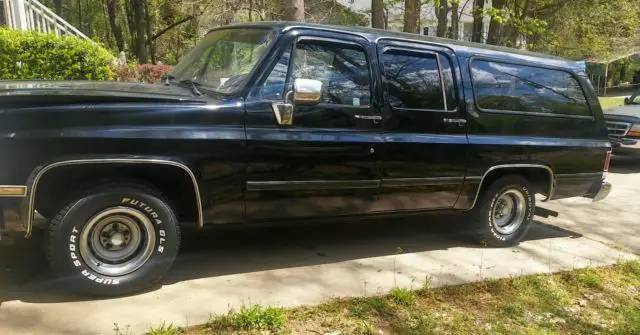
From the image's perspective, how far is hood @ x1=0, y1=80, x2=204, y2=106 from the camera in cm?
356

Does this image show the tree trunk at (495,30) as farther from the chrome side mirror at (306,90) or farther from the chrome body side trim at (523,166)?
the chrome side mirror at (306,90)

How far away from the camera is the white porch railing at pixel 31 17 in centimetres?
1115

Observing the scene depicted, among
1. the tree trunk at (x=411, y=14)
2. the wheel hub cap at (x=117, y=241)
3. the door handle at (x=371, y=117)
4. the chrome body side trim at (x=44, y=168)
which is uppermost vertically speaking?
the tree trunk at (x=411, y=14)

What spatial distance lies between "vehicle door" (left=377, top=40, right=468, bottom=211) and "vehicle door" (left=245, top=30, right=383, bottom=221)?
16cm

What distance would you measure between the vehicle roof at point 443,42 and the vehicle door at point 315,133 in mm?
94

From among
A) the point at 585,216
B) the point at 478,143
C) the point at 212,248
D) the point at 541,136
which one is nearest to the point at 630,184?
the point at 585,216

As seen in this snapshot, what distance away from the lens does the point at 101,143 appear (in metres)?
3.67

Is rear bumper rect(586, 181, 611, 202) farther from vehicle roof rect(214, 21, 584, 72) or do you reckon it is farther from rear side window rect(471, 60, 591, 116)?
vehicle roof rect(214, 21, 584, 72)

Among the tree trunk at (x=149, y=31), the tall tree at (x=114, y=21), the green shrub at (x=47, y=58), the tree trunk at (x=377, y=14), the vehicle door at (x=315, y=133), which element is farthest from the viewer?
the tree trunk at (x=149, y=31)

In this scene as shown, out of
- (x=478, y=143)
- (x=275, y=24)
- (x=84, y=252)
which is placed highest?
(x=275, y=24)

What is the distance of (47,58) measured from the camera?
30.8 feet

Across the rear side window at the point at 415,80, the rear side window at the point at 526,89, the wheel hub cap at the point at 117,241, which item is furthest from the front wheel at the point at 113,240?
the rear side window at the point at 526,89

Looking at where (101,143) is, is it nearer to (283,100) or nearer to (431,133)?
(283,100)

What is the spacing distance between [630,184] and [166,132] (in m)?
8.90
